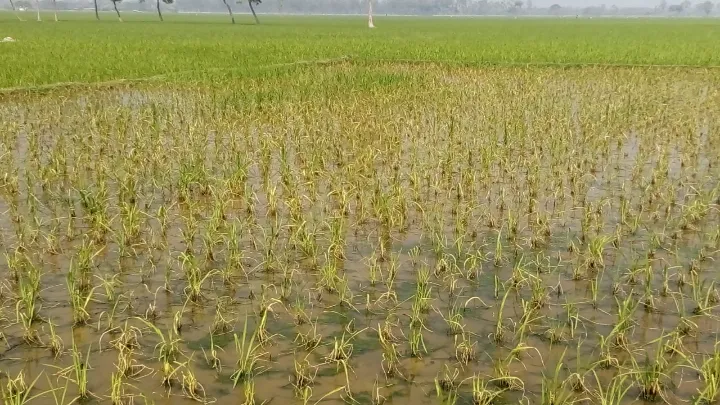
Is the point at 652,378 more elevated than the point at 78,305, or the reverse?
the point at 78,305

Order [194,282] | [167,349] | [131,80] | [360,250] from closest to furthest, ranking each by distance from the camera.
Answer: [167,349] → [194,282] → [360,250] → [131,80]

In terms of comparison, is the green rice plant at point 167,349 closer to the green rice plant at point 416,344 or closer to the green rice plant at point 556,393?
the green rice plant at point 416,344

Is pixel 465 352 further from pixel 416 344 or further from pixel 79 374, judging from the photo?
pixel 79 374

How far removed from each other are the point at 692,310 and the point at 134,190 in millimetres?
4383

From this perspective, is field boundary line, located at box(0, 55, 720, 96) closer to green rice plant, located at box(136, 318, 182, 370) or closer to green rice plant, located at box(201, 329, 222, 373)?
green rice plant, located at box(136, 318, 182, 370)

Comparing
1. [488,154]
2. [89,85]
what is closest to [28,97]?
[89,85]

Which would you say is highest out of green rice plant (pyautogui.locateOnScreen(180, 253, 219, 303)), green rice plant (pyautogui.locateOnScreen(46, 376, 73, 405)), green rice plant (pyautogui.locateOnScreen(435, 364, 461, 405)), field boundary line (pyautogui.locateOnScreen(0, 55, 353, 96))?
field boundary line (pyautogui.locateOnScreen(0, 55, 353, 96))

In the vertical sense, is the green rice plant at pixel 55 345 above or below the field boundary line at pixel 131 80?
below

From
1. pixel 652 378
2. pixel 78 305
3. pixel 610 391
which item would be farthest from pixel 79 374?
pixel 652 378

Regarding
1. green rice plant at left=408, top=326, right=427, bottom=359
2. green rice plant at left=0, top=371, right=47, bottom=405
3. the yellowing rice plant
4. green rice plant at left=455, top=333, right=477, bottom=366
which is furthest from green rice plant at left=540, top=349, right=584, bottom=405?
green rice plant at left=0, top=371, right=47, bottom=405

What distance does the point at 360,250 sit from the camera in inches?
168

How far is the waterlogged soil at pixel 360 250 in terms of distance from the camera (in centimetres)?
280

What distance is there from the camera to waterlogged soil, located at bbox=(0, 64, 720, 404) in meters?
2.80

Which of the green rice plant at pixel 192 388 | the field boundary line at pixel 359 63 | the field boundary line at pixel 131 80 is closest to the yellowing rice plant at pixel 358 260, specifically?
the green rice plant at pixel 192 388
